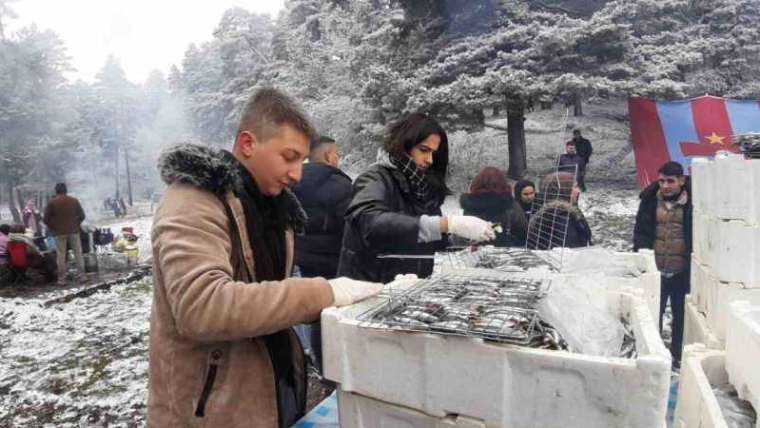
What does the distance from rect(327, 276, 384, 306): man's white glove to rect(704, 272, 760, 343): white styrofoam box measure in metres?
2.25

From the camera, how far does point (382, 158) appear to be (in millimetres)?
2754

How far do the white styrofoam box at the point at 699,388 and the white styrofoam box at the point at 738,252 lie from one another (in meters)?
0.71

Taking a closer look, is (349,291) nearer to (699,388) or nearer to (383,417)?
(383,417)

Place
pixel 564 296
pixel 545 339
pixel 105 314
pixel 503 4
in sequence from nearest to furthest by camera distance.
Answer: pixel 545 339 → pixel 564 296 → pixel 105 314 → pixel 503 4

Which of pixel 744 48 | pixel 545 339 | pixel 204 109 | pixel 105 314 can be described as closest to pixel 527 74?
pixel 744 48

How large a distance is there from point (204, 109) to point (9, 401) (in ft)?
79.0

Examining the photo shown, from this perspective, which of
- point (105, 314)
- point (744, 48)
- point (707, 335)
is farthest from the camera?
point (744, 48)

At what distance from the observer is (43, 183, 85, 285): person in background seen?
383 inches

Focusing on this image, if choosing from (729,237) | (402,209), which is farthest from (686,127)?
(402,209)

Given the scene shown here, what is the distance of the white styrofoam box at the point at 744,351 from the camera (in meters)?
1.79

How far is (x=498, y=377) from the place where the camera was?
1211 mm

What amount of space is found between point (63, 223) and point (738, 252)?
11.2 m

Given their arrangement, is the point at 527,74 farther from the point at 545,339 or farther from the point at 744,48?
the point at 545,339

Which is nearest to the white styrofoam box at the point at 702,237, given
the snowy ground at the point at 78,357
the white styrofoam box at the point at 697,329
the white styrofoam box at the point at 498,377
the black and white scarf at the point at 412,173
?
the white styrofoam box at the point at 697,329
